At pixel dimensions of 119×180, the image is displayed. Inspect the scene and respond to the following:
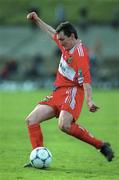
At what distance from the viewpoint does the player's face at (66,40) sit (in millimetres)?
10789

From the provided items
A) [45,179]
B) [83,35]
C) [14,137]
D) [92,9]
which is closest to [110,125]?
[14,137]

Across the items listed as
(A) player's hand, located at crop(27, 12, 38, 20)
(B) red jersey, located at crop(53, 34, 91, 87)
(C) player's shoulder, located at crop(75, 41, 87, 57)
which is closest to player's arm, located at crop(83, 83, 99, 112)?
(B) red jersey, located at crop(53, 34, 91, 87)

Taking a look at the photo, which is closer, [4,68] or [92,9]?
[4,68]

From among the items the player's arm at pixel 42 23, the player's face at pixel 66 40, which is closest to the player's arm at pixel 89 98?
the player's face at pixel 66 40

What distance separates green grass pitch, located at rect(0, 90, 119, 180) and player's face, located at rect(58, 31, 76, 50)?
6.02 ft

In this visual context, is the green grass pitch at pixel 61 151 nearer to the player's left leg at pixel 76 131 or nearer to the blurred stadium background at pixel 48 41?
the player's left leg at pixel 76 131

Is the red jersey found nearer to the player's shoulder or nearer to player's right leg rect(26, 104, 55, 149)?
the player's shoulder

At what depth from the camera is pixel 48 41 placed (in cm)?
4628

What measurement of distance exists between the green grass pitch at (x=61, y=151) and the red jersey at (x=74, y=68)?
1291mm

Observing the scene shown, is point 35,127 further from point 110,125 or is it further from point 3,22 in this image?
point 3,22

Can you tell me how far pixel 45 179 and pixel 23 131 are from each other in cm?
811

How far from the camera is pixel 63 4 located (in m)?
50.4

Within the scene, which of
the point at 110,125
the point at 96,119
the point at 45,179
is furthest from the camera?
the point at 96,119

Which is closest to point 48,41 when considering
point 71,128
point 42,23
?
point 42,23
